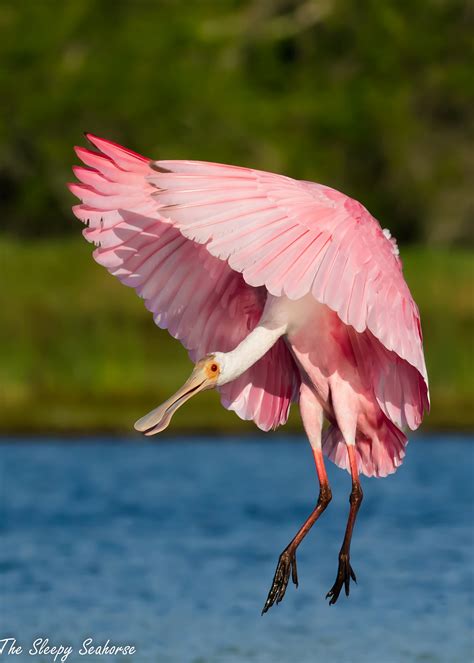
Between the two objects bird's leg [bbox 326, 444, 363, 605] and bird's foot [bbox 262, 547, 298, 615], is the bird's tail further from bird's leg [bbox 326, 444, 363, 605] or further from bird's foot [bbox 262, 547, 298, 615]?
bird's foot [bbox 262, 547, 298, 615]

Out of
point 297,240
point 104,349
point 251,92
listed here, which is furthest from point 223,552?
point 251,92

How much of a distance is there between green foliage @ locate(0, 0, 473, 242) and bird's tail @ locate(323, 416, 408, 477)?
16.8 meters

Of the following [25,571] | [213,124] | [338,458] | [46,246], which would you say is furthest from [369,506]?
[213,124]

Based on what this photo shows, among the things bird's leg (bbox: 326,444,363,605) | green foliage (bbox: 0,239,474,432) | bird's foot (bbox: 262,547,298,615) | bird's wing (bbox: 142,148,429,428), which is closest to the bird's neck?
bird's wing (bbox: 142,148,429,428)

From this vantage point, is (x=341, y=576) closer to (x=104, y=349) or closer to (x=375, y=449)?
(x=375, y=449)

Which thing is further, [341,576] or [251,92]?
[251,92]

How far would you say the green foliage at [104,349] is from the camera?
1415cm

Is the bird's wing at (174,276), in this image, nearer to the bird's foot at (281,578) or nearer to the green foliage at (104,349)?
the bird's foot at (281,578)

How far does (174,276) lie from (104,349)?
9648 mm

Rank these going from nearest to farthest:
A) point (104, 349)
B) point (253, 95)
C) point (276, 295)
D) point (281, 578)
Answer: point (276, 295), point (281, 578), point (104, 349), point (253, 95)

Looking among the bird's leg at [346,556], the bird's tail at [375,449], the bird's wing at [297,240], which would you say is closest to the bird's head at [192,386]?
the bird's wing at [297,240]

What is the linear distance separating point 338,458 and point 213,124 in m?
17.4

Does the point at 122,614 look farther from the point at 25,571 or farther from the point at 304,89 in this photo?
the point at 304,89

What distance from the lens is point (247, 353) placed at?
5.68 m
